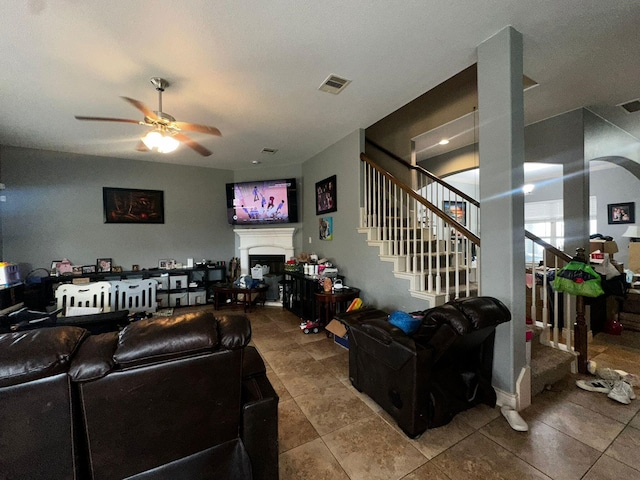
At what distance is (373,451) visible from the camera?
159cm

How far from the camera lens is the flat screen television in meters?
5.13

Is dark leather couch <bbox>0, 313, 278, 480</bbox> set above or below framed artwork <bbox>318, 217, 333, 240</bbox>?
below

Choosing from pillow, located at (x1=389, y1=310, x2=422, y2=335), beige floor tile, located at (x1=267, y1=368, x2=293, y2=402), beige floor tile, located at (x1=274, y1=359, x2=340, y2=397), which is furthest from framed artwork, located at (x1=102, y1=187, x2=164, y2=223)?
pillow, located at (x1=389, y1=310, x2=422, y2=335)

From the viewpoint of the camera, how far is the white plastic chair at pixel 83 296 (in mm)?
3098

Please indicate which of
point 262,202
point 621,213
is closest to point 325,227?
point 262,202

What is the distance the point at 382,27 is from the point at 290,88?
106cm

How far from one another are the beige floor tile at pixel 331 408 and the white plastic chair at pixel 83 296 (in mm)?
2765

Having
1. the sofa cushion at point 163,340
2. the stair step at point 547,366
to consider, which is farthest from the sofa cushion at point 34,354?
the stair step at point 547,366

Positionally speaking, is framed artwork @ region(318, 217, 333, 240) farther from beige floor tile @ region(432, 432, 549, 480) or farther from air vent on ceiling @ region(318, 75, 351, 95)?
beige floor tile @ region(432, 432, 549, 480)

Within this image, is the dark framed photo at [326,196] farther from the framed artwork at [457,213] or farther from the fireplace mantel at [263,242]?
the framed artwork at [457,213]

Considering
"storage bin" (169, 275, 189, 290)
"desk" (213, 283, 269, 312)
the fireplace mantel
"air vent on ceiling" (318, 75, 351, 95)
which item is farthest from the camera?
the fireplace mantel

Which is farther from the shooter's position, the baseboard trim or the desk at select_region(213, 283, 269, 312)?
the desk at select_region(213, 283, 269, 312)

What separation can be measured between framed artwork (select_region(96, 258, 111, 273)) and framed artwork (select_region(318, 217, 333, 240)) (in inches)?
149

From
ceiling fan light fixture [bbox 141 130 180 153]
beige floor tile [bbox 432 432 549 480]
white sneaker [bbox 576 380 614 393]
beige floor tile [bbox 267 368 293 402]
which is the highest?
ceiling fan light fixture [bbox 141 130 180 153]
